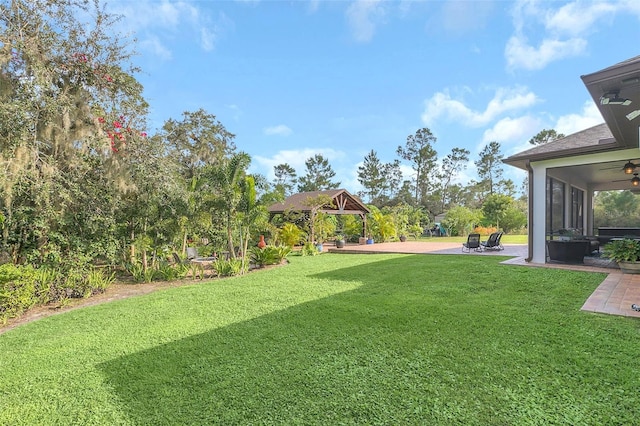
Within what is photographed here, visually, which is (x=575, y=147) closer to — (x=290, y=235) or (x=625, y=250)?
(x=625, y=250)

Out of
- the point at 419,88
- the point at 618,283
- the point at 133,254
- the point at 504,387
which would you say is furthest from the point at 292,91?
the point at 504,387

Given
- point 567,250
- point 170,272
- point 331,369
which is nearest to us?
point 331,369

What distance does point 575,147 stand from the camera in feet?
28.3

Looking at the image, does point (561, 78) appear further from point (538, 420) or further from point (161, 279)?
point (161, 279)

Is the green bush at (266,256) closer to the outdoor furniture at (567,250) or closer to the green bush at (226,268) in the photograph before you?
the green bush at (226,268)

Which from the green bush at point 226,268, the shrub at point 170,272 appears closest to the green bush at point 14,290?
the shrub at point 170,272

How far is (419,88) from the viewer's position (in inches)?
845

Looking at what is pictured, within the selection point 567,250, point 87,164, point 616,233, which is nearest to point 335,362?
point 87,164

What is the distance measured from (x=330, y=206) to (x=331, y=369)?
16.1 meters

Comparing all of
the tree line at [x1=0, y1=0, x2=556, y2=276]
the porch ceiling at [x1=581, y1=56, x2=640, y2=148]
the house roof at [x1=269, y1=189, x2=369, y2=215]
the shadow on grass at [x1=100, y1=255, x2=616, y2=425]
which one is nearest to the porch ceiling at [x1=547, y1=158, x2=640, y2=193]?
the porch ceiling at [x1=581, y1=56, x2=640, y2=148]

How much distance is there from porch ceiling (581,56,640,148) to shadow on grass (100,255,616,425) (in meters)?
3.47

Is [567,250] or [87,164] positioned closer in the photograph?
[87,164]

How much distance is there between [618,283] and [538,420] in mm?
6104

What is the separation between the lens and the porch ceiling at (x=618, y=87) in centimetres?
417
